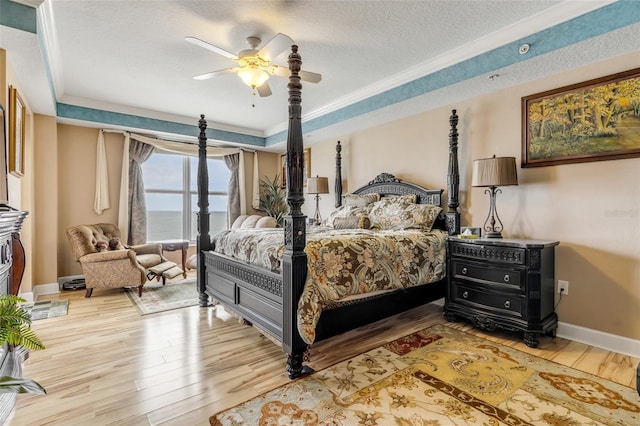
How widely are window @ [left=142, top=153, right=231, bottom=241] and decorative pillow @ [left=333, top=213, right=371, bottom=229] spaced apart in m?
2.93

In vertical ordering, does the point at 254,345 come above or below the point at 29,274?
below

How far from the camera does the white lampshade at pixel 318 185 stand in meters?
5.10

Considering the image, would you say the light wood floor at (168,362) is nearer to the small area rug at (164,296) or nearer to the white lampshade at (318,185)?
the small area rug at (164,296)

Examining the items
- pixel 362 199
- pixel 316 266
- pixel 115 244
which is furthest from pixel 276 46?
pixel 115 244

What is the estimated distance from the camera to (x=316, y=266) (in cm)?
223

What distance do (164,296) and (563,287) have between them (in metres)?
4.34

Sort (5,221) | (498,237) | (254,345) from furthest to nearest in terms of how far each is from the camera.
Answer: (498,237), (254,345), (5,221)

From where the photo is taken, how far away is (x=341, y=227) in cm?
391

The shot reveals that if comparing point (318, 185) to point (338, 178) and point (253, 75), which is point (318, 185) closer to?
point (338, 178)

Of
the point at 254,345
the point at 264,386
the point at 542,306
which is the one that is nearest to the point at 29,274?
the point at 254,345

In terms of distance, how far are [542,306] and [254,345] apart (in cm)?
243

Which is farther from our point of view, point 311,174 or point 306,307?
point 311,174

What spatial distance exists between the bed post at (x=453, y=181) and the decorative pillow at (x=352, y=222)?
912 millimetres

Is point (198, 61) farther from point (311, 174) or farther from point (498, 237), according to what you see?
point (498, 237)
